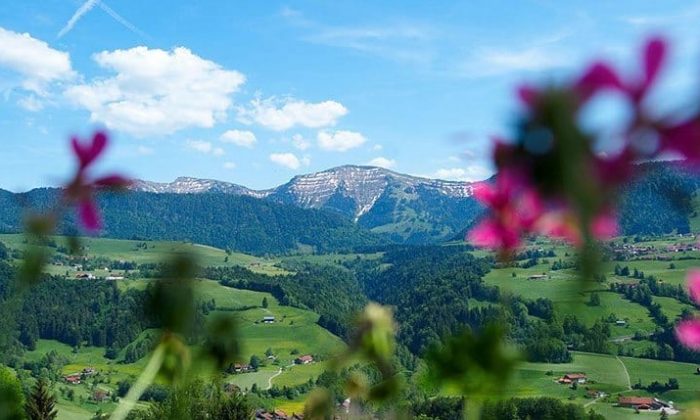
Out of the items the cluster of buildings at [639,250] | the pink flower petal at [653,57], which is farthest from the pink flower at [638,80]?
the cluster of buildings at [639,250]

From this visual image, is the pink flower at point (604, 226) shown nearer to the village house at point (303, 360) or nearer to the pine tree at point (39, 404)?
the pine tree at point (39, 404)

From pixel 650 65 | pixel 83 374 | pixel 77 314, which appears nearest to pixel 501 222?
pixel 650 65

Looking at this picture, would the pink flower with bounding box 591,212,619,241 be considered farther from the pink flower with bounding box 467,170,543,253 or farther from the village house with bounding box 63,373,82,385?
the village house with bounding box 63,373,82,385

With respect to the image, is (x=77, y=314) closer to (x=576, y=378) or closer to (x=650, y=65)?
(x=576, y=378)

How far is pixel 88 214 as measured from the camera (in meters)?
1.25

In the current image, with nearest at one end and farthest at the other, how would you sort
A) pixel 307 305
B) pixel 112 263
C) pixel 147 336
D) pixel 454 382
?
pixel 454 382, pixel 147 336, pixel 307 305, pixel 112 263

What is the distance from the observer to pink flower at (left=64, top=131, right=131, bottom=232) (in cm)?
121

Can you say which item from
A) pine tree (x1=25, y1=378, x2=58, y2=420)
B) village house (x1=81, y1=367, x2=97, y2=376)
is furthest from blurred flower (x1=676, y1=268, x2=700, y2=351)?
village house (x1=81, y1=367, x2=97, y2=376)

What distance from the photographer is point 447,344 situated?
1180mm

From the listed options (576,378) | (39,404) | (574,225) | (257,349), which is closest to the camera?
(574,225)

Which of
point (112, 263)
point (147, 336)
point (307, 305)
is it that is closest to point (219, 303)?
point (307, 305)

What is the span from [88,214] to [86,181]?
0.06 metres

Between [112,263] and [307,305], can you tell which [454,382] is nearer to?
[307,305]

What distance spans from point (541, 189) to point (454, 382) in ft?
2.26
